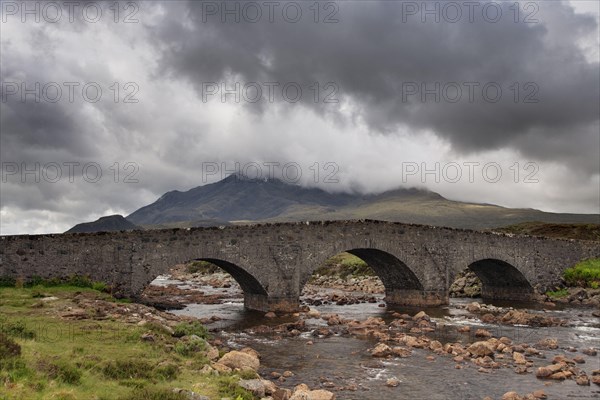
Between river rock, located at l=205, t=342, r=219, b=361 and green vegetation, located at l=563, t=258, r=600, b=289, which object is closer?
river rock, located at l=205, t=342, r=219, b=361

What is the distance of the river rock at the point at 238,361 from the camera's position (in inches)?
484

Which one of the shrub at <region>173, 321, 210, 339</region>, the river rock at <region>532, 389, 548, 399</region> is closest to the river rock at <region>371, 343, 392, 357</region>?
the river rock at <region>532, 389, 548, 399</region>

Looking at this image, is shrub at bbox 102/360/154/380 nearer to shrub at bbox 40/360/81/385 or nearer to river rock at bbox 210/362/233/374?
shrub at bbox 40/360/81/385

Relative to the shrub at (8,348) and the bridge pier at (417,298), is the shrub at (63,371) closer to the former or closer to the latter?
the shrub at (8,348)

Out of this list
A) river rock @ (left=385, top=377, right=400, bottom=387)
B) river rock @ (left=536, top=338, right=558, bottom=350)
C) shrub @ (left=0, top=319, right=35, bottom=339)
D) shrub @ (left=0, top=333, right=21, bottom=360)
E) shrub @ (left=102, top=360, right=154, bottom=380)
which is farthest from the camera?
river rock @ (left=536, top=338, right=558, bottom=350)

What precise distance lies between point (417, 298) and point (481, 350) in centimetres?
1534

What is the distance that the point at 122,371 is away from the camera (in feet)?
32.1

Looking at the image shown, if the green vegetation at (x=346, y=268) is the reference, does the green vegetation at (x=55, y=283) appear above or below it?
above

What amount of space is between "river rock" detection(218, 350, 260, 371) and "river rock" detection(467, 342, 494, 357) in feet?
26.9

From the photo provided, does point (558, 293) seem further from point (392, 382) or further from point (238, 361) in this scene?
point (238, 361)

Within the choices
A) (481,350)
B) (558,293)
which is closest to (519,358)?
(481,350)

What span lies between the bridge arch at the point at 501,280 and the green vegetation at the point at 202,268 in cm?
3337

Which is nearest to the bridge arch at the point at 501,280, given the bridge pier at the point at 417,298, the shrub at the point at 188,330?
the bridge pier at the point at 417,298

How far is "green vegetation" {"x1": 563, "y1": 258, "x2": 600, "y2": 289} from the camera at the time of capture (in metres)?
38.4
